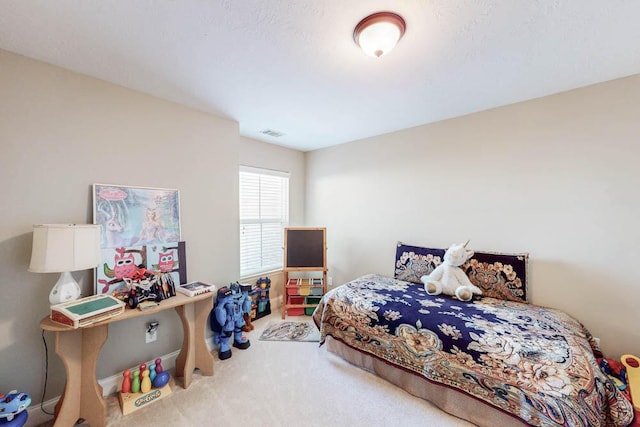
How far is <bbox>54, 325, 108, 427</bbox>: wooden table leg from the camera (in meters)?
1.48

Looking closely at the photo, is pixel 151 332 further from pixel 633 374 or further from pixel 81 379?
pixel 633 374

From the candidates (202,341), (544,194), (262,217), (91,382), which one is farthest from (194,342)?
(544,194)

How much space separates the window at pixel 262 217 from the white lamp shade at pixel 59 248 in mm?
1809

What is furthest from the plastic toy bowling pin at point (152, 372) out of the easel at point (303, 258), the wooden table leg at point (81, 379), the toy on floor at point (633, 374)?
the toy on floor at point (633, 374)

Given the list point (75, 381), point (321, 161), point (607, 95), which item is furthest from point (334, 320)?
point (607, 95)

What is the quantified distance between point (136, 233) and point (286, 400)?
1.79m

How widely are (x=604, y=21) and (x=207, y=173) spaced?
3.01 m

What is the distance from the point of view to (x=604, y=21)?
1.28 m

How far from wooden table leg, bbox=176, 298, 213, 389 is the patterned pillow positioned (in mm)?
2220

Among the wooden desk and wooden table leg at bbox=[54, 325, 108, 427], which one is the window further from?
wooden table leg at bbox=[54, 325, 108, 427]

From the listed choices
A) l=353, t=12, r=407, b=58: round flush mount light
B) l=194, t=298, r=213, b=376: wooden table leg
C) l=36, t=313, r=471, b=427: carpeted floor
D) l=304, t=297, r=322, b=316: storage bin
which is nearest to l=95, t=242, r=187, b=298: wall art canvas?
l=194, t=298, r=213, b=376: wooden table leg

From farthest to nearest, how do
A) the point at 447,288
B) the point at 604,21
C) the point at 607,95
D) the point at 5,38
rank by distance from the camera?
the point at 447,288, the point at 607,95, the point at 5,38, the point at 604,21

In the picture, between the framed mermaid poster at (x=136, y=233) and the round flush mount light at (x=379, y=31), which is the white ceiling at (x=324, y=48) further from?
the framed mermaid poster at (x=136, y=233)

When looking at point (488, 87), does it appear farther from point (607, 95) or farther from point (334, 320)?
point (334, 320)
